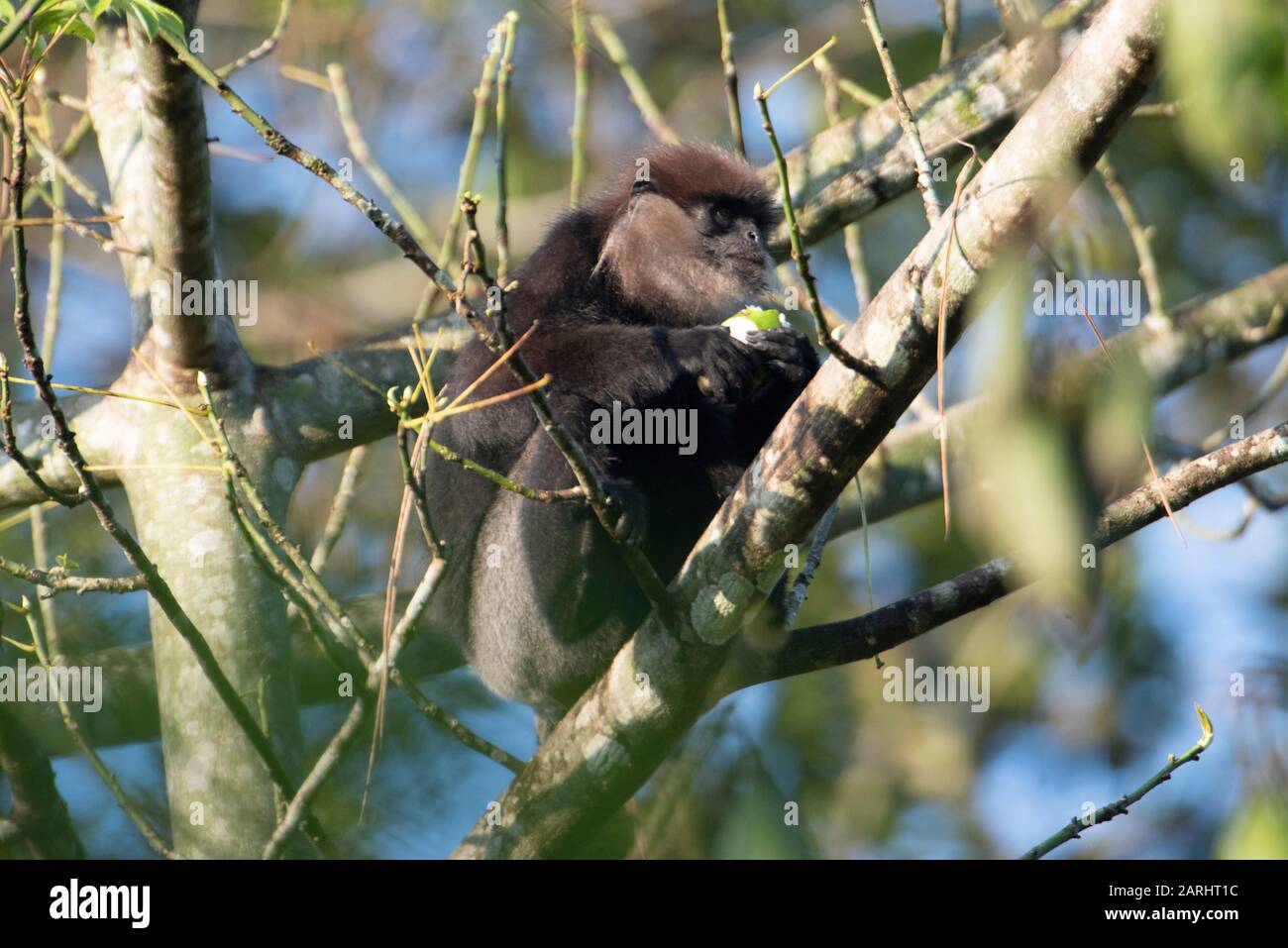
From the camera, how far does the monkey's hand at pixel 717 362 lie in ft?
14.0

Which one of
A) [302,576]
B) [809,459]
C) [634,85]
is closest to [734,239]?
[634,85]

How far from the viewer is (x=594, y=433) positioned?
4359 mm

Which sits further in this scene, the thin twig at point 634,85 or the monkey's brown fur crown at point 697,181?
the thin twig at point 634,85

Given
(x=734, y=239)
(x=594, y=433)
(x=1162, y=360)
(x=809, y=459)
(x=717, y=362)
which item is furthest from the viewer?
(x=1162, y=360)

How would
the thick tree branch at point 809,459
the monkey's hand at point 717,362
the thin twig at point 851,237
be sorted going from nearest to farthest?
the thick tree branch at point 809,459
the monkey's hand at point 717,362
the thin twig at point 851,237

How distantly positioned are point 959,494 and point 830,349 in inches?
153

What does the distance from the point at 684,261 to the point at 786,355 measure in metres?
0.94

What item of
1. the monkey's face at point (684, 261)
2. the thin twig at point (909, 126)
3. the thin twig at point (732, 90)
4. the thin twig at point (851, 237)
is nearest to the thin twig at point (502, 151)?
the monkey's face at point (684, 261)

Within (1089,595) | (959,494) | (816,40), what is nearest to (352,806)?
(959,494)

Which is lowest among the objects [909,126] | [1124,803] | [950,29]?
[1124,803]

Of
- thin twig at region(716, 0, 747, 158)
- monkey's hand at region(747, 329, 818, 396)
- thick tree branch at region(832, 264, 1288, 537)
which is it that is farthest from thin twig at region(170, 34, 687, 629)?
thick tree branch at region(832, 264, 1288, 537)

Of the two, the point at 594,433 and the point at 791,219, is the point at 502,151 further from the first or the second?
the point at 791,219

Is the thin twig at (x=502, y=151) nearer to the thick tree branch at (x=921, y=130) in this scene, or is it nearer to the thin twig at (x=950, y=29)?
the thick tree branch at (x=921, y=130)

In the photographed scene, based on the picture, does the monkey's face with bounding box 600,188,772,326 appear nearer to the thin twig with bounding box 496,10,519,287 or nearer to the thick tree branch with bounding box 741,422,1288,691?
the thin twig with bounding box 496,10,519,287
